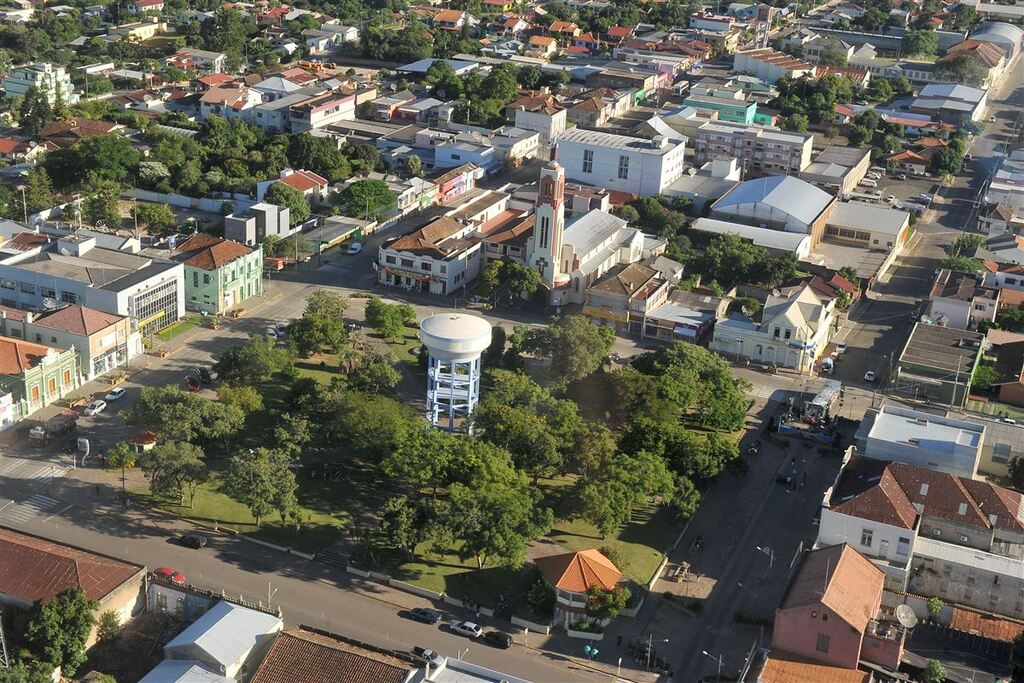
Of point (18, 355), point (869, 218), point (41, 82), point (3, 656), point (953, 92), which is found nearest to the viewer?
point (3, 656)

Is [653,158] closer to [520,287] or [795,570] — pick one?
[520,287]

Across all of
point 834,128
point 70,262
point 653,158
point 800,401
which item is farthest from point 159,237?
point 834,128

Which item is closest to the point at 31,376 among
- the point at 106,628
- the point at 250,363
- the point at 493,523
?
the point at 250,363

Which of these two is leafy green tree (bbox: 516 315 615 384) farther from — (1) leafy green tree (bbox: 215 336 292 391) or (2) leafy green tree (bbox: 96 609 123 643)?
(2) leafy green tree (bbox: 96 609 123 643)

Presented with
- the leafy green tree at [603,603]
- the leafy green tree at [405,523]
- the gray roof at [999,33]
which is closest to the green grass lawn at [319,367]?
the leafy green tree at [405,523]

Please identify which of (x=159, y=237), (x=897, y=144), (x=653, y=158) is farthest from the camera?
(x=897, y=144)

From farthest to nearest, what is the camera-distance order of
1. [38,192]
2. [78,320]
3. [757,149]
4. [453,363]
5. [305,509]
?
[757,149], [38,192], [78,320], [453,363], [305,509]

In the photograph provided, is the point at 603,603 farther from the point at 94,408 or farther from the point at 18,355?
the point at 18,355
